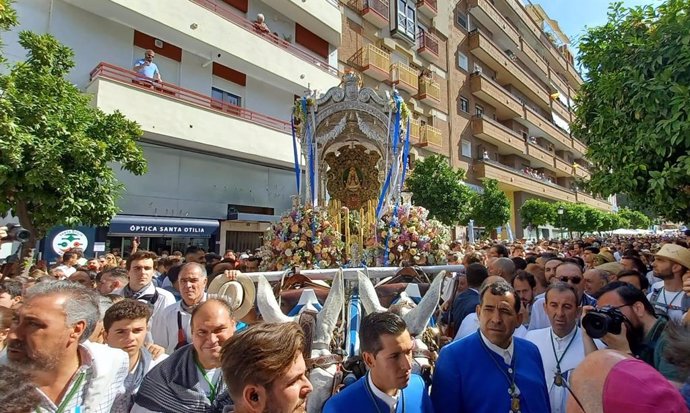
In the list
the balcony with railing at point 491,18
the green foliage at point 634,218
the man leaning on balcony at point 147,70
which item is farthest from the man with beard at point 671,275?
the green foliage at point 634,218

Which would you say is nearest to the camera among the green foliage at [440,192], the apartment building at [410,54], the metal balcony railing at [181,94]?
the metal balcony railing at [181,94]

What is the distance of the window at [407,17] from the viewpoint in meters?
22.1

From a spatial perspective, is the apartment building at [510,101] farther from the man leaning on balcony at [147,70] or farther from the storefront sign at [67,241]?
the storefront sign at [67,241]

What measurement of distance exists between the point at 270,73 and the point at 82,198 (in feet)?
30.8

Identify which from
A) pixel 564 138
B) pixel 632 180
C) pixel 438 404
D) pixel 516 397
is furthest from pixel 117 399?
pixel 564 138

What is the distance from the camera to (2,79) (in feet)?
18.3

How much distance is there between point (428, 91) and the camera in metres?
23.6

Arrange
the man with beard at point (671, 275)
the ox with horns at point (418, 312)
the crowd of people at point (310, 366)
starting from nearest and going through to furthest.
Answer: the crowd of people at point (310, 366) → the ox with horns at point (418, 312) → the man with beard at point (671, 275)

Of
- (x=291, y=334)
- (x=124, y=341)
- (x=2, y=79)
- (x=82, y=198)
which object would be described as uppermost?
(x=2, y=79)

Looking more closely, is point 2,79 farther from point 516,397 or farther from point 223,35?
point 223,35

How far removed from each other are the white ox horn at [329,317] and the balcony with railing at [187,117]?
958 centimetres

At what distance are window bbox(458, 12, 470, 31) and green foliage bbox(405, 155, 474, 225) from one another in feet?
51.2

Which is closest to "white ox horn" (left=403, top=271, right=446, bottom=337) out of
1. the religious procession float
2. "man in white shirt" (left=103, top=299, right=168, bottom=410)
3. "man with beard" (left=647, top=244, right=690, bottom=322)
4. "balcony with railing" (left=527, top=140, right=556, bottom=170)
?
"man in white shirt" (left=103, top=299, right=168, bottom=410)

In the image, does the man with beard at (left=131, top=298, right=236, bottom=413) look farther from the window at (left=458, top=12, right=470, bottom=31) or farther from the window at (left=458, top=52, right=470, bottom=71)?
the window at (left=458, top=12, right=470, bottom=31)
